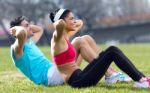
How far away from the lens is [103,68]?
8.75 meters

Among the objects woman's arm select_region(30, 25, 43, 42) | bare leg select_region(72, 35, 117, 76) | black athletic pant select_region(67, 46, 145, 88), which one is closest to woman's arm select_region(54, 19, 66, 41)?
black athletic pant select_region(67, 46, 145, 88)

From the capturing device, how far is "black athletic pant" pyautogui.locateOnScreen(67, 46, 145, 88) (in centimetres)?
864

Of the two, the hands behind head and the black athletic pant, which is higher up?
the hands behind head

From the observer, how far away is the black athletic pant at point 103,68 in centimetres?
864

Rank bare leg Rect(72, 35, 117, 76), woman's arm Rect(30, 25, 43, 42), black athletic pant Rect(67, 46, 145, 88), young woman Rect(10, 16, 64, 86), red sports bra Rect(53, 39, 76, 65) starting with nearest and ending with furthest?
black athletic pant Rect(67, 46, 145, 88) < red sports bra Rect(53, 39, 76, 65) < young woman Rect(10, 16, 64, 86) < bare leg Rect(72, 35, 117, 76) < woman's arm Rect(30, 25, 43, 42)

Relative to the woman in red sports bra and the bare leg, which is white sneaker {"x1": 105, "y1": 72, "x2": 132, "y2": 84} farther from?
the woman in red sports bra

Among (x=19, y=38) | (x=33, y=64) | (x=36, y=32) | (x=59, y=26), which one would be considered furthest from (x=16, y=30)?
(x=36, y=32)

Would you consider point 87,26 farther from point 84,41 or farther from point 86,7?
point 84,41

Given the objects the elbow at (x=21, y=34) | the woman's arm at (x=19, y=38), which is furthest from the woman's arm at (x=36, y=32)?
the elbow at (x=21, y=34)

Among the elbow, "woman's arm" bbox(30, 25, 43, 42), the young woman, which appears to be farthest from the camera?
"woman's arm" bbox(30, 25, 43, 42)

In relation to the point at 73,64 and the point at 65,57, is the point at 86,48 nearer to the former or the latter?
the point at 73,64

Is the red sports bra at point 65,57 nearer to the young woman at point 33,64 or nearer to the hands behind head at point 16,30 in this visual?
the young woman at point 33,64

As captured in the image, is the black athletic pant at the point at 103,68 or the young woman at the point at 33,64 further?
the young woman at the point at 33,64

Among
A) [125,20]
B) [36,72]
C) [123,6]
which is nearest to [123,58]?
[36,72]
